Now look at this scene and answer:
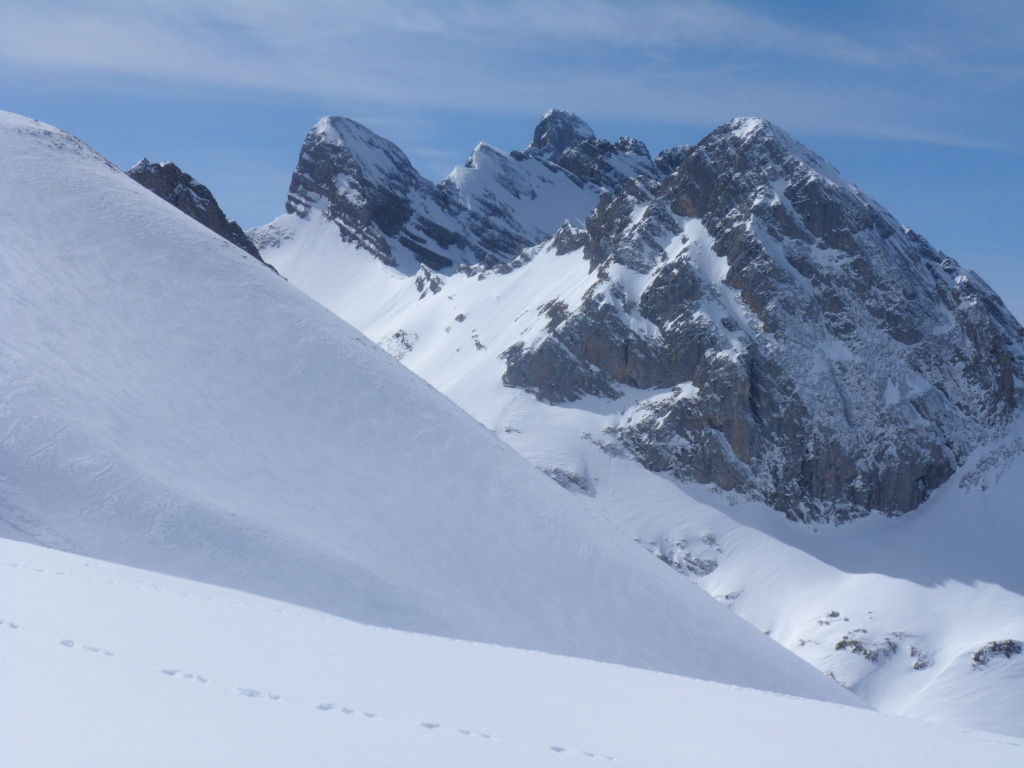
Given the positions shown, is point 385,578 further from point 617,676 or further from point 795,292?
point 795,292

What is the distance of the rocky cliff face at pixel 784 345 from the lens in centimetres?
9306

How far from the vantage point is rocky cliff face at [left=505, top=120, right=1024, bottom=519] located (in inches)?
3664

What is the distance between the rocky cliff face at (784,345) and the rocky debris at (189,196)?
124ft

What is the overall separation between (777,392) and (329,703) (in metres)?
93.0

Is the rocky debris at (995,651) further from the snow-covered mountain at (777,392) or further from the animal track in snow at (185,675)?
the animal track in snow at (185,675)

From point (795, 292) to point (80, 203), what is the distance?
272 ft

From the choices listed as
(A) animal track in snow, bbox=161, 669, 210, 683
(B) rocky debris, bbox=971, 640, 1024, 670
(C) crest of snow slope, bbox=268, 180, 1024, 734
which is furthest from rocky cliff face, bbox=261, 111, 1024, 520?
(A) animal track in snow, bbox=161, 669, 210, 683

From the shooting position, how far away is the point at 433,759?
600 cm

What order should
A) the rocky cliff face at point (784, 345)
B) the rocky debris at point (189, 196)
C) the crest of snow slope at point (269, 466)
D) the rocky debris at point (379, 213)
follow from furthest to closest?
the rocky debris at point (379, 213) → the rocky cliff face at point (784, 345) → the rocky debris at point (189, 196) → the crest of snow slope at point (269, 466)

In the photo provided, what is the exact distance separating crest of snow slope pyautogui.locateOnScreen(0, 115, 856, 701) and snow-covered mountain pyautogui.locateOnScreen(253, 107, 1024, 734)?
180 ft

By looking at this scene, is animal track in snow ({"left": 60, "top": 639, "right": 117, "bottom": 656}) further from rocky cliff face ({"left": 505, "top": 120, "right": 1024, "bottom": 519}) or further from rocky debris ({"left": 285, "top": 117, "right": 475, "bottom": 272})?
rocky debris ({"left": 285, "top": 117, "right": 475, "bottom": 272})

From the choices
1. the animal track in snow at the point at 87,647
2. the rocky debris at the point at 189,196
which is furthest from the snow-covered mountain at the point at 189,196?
the animal track in snow at the point at 87,647

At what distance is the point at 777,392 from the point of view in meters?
94.9

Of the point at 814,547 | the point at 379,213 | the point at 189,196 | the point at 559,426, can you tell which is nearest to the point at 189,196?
the point at 189,196
